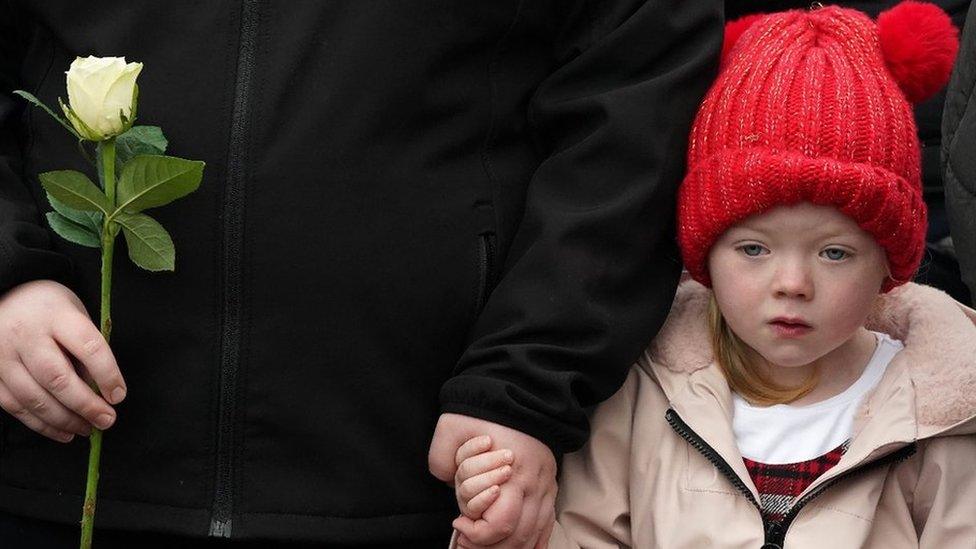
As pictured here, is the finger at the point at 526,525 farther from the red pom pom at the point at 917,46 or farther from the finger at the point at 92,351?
the red pom pom at the point at 917,46

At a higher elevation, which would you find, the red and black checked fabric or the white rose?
the white rose

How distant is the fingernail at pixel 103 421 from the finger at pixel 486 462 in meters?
0.48

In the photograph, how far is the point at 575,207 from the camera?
211cm

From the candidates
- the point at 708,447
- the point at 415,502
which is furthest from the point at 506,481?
the point at 708,447

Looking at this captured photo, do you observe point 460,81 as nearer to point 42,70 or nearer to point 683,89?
point 683,89

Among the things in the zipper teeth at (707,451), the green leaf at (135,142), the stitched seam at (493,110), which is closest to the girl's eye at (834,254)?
the zipper teeth at (707,451)

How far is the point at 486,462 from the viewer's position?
6.49 ft

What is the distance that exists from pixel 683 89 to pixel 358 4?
491 mm

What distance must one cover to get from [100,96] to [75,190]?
14cm

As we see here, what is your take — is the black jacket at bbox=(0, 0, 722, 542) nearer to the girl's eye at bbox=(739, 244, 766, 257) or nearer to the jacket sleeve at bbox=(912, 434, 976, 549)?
the girl's eye at bbox=(739, 244, 766, 257)

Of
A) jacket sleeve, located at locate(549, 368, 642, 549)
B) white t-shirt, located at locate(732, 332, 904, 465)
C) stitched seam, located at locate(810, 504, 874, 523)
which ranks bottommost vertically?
jacket sleeve, located at locate(549, 368, 642, 549)

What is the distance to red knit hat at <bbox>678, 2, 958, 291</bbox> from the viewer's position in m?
2.07

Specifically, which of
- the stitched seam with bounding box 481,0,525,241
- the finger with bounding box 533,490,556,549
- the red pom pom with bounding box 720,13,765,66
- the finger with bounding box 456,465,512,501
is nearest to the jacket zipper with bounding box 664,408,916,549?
the finger with bounding box 533,490,556,549

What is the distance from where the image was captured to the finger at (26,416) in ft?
6.53
